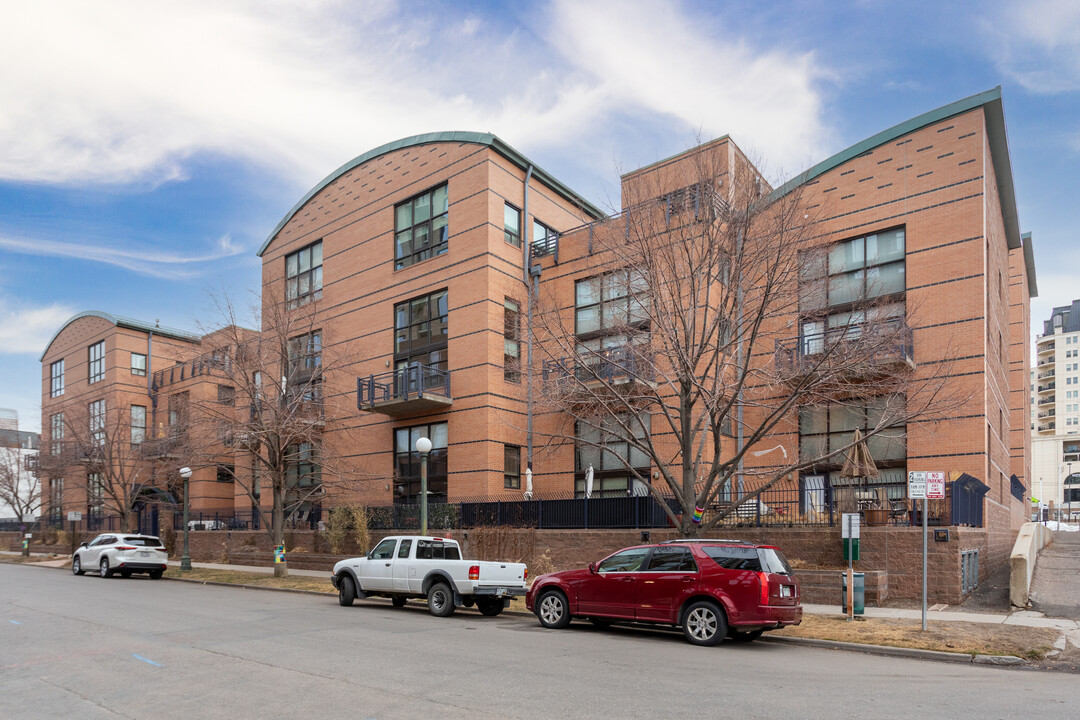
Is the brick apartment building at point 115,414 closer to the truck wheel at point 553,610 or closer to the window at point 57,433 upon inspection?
the window at point 57,433

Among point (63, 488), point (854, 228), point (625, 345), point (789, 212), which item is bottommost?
point (63, 488)

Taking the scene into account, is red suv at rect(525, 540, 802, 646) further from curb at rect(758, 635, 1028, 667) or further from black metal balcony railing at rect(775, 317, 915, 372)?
black metal balcony railing at rect(775, 317, 915, 372)

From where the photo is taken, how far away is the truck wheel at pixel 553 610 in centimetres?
1390

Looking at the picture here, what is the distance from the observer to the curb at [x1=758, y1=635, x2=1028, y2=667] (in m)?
10.8

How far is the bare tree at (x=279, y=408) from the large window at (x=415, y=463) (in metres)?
1.88

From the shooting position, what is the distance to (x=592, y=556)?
20.9 m

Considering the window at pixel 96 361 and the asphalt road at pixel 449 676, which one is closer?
the asphalt road at pixel 449 676

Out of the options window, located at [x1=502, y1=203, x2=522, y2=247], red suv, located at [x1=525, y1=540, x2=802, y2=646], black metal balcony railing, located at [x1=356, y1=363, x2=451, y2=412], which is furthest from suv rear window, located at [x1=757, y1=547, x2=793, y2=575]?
window, located at [x1=502, y1=203, x2=522, y2=247]

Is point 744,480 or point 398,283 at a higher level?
point 398,283

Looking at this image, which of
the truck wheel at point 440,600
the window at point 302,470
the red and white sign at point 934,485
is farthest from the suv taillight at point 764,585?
the window at point 302,470

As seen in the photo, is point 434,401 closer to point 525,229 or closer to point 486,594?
point 525,229

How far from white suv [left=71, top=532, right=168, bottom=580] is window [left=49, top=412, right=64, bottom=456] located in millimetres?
14584

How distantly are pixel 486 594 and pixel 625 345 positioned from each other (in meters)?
5.94

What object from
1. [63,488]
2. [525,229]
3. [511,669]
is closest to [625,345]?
[511,669]
